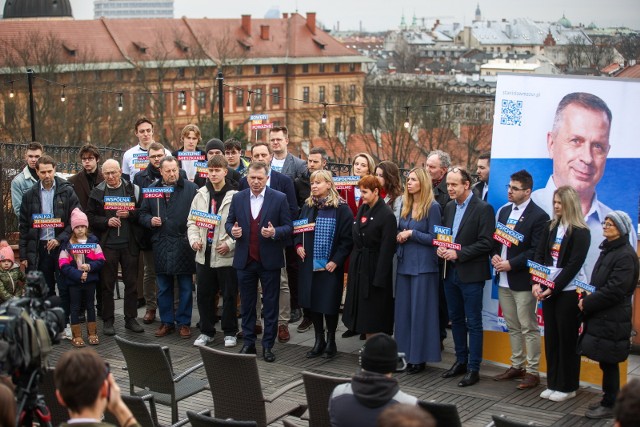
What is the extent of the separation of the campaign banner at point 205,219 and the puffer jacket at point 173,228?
0.41 m

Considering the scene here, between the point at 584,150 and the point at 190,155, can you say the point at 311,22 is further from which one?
the point at 584,150

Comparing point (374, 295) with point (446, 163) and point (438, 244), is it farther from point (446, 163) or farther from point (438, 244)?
point (446, 163)

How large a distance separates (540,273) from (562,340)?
0.59m

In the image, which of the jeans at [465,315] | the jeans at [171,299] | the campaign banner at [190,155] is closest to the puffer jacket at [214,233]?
the jeans at [171,299]

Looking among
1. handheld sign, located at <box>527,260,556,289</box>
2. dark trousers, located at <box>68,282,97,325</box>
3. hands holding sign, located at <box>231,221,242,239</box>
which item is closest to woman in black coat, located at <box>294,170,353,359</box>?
hands holding sign, located at <box>231,221,242,239</box>

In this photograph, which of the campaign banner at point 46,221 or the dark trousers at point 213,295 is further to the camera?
the campaign banner at point 46,221

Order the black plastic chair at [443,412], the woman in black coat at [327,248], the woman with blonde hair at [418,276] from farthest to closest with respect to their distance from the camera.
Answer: the woman in black coat at [327,248]
the woman with blonde hair at [418,276]
the black plastic chair at [443,412]

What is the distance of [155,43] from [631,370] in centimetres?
8735

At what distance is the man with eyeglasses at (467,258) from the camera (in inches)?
339

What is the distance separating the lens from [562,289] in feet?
26.5

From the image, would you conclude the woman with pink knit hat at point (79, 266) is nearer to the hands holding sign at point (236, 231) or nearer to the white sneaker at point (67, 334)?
the white sneaker at point (67, 334)

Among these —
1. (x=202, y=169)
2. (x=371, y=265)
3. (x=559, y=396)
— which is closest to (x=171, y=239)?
(x=202, y=169)

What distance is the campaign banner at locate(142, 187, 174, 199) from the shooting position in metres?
10.3

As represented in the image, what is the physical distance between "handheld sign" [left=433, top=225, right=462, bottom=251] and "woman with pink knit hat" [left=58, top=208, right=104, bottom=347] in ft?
→ 11.6
